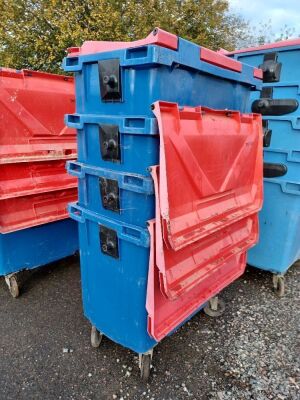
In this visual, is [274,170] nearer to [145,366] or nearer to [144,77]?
[144,77]

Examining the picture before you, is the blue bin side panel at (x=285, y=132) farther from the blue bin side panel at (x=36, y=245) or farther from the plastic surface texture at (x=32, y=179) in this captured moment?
the blue bin side panel at (x=36, y=245)

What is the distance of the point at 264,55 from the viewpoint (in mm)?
2635

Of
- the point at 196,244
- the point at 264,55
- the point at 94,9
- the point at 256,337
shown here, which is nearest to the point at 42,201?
the point at 196,244

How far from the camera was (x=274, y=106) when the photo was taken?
263 centimetres

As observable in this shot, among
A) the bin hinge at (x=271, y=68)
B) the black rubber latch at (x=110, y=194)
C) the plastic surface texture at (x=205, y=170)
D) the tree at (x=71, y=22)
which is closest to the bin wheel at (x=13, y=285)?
the black rubber latch at (x=110, y=194)

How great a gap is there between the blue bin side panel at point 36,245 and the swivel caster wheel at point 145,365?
1.43 m

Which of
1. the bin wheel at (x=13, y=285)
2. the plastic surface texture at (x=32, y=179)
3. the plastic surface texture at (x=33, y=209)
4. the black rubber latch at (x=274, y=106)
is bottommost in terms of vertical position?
the bin wheel at (x=13, y=285)

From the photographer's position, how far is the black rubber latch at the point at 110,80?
1534 mm

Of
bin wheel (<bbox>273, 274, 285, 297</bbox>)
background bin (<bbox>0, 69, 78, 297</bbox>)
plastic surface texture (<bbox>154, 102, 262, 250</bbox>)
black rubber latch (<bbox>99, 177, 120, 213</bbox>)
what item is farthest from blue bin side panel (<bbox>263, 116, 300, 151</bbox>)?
background bin (<bbox>0, 69, 78, 297</bbox>)

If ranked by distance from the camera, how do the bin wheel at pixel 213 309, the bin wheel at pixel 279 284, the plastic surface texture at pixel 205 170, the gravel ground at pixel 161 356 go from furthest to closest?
the bin wheel at pixel 279 284 → the bin wheel at pixel 213 309 → the gravel ground at pixel 161 356 → the plastic surface texture at pixel 205 170

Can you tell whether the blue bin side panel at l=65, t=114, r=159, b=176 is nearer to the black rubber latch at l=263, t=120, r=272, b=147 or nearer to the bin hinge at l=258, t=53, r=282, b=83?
the black rubber latch at l=263, t=120, r=272, b=147

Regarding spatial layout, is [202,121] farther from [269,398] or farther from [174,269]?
[269,398]

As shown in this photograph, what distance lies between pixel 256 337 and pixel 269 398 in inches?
21.3

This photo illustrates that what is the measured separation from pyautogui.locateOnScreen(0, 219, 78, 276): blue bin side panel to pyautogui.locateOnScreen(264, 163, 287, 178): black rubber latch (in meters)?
1.97
